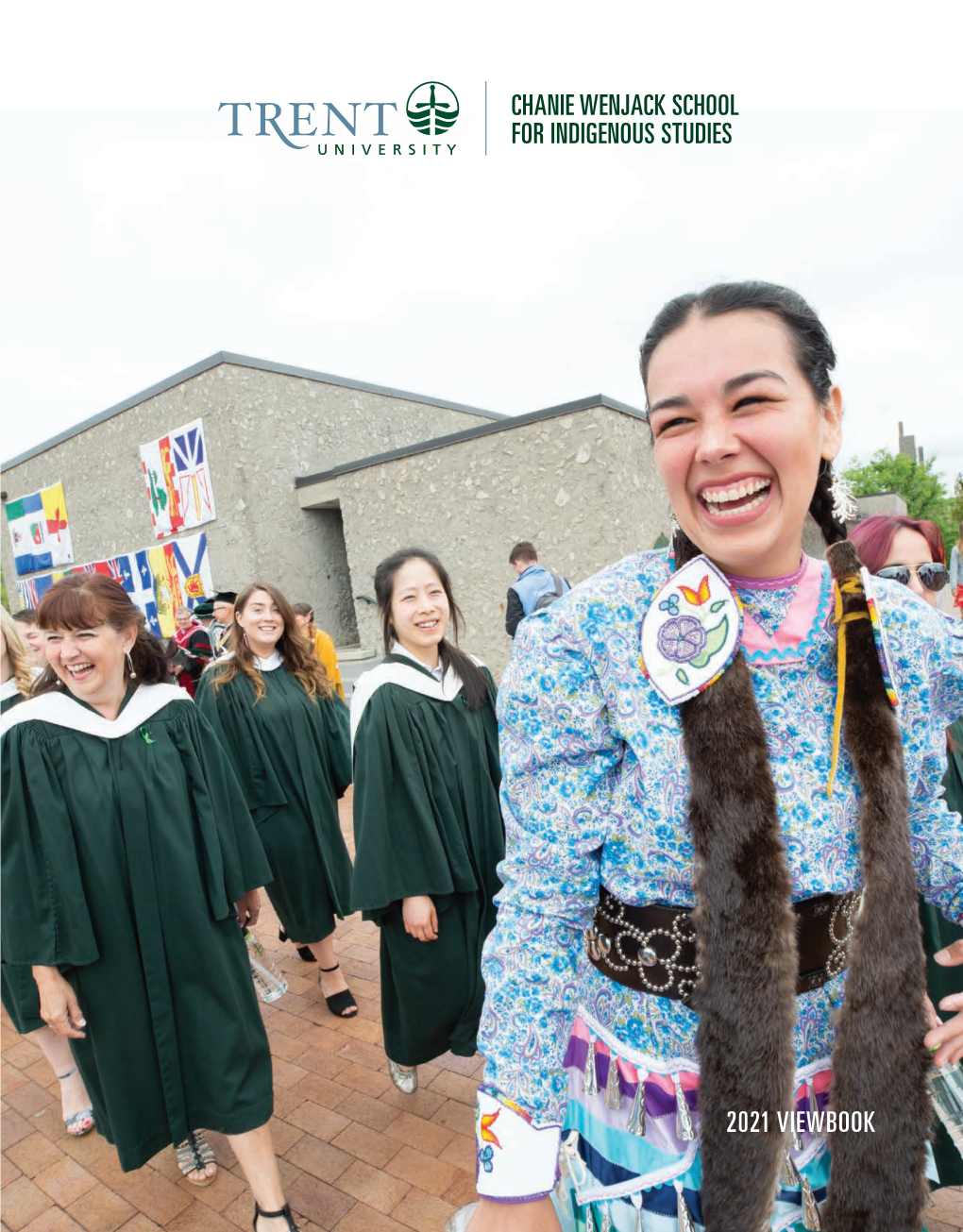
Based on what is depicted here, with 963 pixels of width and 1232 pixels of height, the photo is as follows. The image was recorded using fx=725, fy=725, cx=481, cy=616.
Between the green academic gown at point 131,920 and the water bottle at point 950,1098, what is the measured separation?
2.03 m

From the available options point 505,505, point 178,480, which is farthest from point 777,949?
point 178,480

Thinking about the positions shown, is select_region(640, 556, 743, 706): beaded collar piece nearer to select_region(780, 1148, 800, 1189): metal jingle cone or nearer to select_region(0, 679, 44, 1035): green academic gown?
select_region(780, 1148, 800, 1189): metal jingle cone

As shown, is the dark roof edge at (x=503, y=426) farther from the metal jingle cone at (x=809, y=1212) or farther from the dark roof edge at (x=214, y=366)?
the metal jingle cone at (x=809, y=1212)

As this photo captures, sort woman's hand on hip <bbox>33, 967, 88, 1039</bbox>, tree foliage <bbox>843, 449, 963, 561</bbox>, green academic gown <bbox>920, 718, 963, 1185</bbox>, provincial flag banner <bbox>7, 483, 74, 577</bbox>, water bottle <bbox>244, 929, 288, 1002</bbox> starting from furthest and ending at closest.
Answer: tree foliage <bbox>843, 449, 963, 561</bbox>
provincial flag banner <bbox>7, 483, 74, 577</bbox>
water bottle <bbox>244, 929, 288, 1002</bbox>
woman's hand on hip <bbox>33, 967, 88, 1039</bbox>
green academic gown <bbox>920, 718, 963, 1185</bbox>

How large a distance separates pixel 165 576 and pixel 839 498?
1398 cm

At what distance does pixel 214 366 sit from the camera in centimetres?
1180

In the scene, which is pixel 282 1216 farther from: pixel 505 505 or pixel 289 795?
pixel 505 505

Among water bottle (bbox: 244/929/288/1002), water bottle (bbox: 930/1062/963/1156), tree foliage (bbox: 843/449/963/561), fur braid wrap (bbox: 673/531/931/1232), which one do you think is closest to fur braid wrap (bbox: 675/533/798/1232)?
fur braid wrap (bbox: 673/531/931/1232)

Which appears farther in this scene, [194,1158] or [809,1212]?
[194,1158]

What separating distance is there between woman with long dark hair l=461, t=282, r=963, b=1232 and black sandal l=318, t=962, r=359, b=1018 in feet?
9.25

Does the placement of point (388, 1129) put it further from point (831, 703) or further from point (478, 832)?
point (831, 703)

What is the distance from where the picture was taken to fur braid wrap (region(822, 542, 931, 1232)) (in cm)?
105

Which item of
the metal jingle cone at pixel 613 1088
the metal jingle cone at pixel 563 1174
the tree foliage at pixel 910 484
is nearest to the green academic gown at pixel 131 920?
the metal jingle cone at pixel 563 1174

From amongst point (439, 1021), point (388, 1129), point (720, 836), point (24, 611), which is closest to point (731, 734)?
point (720, 836)
